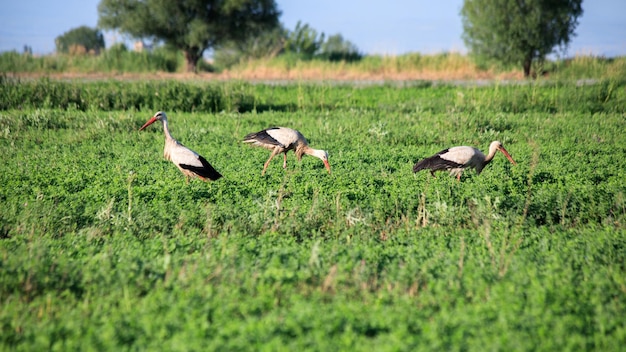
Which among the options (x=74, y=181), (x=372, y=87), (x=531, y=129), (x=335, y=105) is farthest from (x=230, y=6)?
(x=74, y=181)

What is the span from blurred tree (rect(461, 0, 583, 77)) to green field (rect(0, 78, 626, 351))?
17549 millimetres

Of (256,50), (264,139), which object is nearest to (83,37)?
(256,50)

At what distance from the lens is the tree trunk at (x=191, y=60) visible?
117 feet

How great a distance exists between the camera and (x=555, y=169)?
928 cm

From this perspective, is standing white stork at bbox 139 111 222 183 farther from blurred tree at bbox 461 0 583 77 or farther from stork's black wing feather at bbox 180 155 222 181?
blurred tree at bbox 461 0 583 77

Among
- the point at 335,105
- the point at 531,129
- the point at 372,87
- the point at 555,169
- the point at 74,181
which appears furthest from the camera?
the point at 372,87

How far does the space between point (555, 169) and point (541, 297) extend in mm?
5273

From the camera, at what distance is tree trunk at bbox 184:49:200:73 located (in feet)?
117

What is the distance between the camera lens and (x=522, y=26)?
28672 mm

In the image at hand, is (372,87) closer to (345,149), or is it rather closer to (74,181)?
(345,149)

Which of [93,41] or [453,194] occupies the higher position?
[93,41]


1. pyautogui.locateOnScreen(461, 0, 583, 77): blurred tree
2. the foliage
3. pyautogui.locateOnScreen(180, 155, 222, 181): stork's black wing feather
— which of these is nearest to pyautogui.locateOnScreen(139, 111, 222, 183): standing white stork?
pyautogui.locateOnScreen(180, 155, 222, 181): stork's black wing feather

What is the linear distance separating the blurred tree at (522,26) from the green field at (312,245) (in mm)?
17549

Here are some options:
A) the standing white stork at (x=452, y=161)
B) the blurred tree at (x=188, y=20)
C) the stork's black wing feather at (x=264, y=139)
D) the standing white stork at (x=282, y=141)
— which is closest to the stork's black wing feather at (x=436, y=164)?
the standing white stork at (x=452, y=161)
